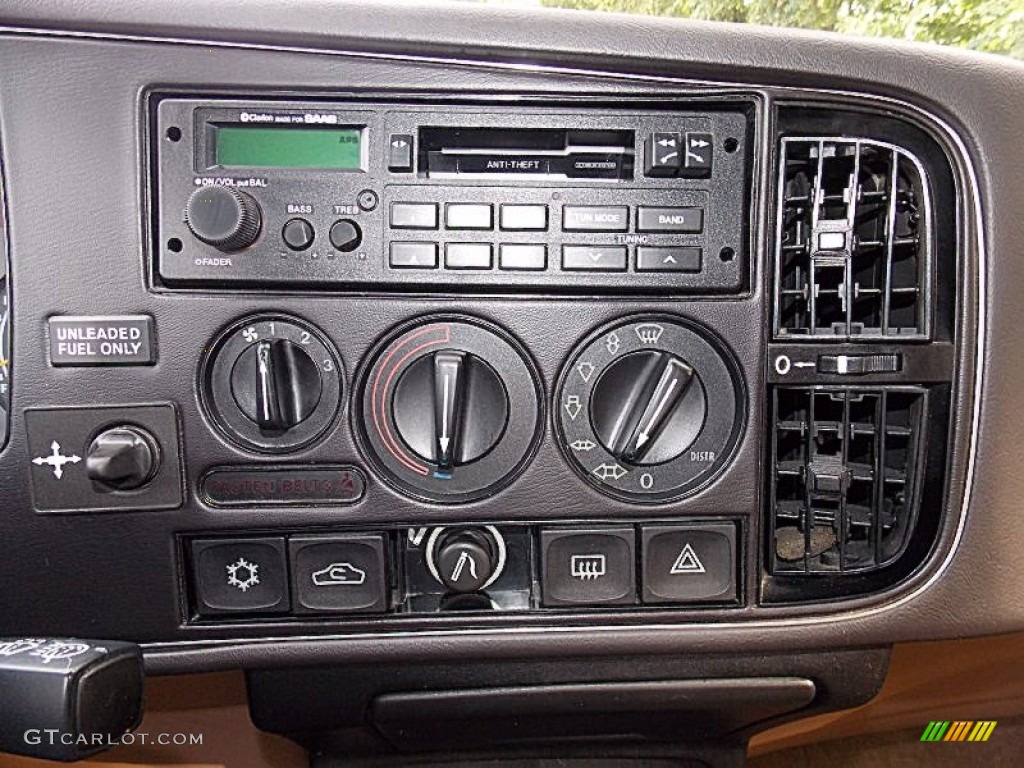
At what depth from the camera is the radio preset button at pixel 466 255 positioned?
78 centimetres

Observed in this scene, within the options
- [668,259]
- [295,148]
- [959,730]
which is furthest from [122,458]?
[959,730]

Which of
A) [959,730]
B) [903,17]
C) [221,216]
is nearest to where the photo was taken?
[221,216]

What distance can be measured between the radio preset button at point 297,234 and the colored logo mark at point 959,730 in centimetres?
108

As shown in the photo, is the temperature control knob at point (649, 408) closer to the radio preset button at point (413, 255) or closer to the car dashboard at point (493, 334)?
the car dashboard at point (493, 334)

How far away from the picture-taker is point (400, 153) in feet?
2.57

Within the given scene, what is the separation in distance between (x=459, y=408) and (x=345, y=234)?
0.19 meters

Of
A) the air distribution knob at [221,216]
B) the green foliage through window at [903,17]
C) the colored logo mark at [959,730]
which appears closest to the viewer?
the air distribution knob at [221,216]

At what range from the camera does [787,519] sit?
860 mm

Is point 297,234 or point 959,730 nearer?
point 297,234

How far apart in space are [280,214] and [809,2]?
0.67 m

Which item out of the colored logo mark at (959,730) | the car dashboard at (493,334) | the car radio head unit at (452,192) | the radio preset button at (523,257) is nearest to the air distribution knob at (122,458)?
the car dashboard at (493,334)

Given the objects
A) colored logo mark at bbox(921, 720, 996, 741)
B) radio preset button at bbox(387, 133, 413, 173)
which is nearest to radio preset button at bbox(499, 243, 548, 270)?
radio preset button at bbox(387, 133, 413, 173)

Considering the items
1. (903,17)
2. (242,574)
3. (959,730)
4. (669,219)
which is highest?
(903,17)

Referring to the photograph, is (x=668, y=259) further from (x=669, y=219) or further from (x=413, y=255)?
(x=413, y=255)
